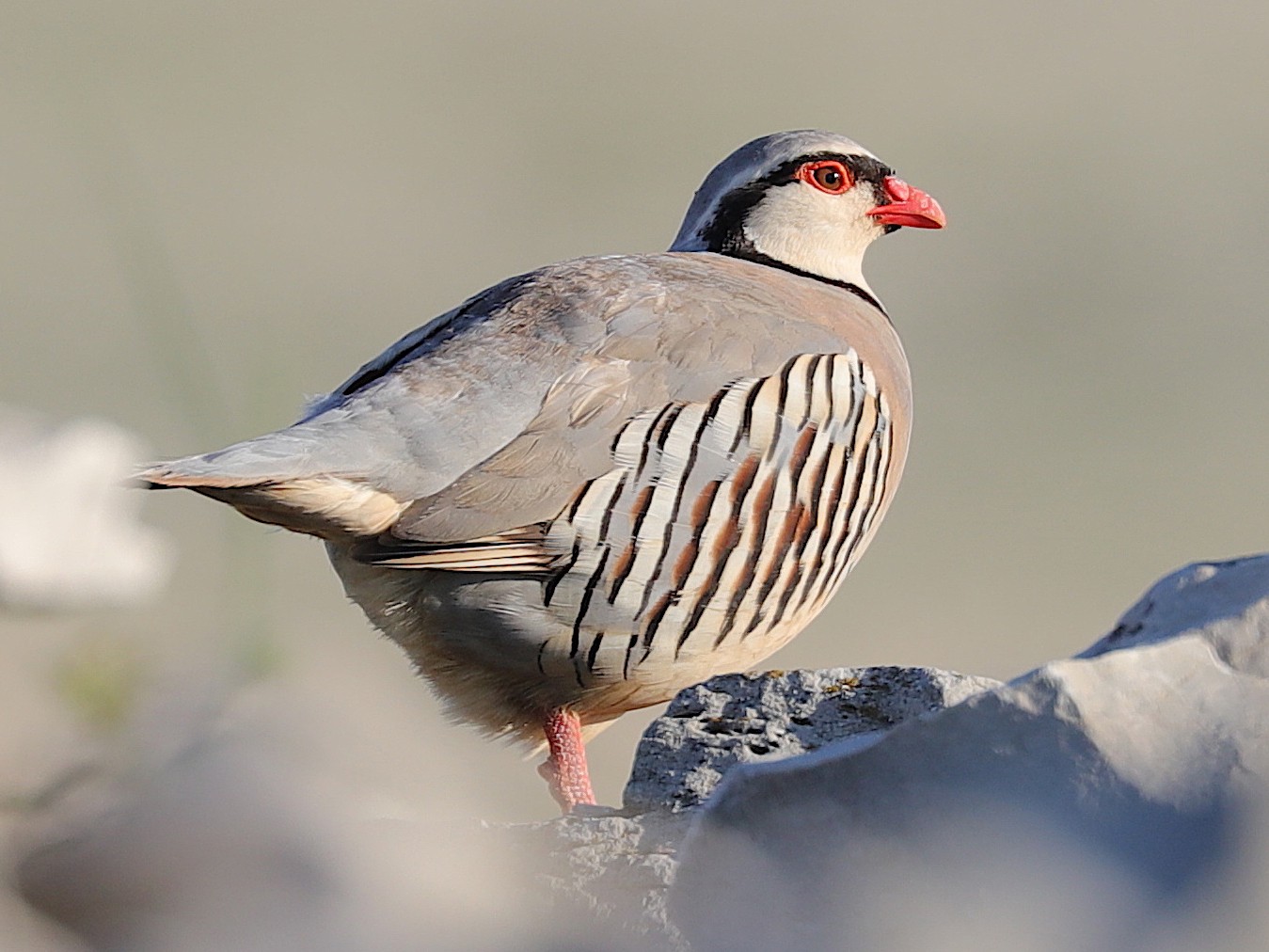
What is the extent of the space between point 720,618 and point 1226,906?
3.19 m

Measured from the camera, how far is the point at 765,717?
380cm

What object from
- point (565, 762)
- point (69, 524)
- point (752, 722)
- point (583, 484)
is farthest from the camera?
point (565, 762)

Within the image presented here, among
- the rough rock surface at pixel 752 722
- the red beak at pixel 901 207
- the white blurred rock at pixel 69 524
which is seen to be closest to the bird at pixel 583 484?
the rough rock surface at pixel 752 722

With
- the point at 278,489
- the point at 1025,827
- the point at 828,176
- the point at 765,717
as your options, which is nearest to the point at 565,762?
the point at 765,717

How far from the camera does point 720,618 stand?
4379 mm

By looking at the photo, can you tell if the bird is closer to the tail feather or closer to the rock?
the tail feather

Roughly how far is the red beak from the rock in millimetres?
4323

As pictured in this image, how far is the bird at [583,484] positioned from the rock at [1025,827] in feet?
8.26

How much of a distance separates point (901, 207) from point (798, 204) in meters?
0.45

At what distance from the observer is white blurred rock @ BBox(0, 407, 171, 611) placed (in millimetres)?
1177

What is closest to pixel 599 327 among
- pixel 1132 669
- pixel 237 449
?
pixel 237 449

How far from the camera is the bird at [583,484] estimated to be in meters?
4.14

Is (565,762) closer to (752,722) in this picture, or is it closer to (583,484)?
(583,484)

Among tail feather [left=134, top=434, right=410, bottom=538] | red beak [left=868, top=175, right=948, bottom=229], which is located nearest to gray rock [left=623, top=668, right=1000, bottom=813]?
tail feather [left=134, top=434, right=410, bottom=538]
